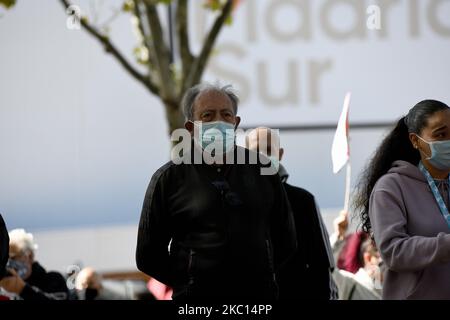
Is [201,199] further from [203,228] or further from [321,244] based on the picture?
[321,244]

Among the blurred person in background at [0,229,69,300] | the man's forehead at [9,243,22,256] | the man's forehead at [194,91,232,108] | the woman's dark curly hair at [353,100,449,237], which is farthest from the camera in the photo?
the man's forehead at [9,243,22,256]

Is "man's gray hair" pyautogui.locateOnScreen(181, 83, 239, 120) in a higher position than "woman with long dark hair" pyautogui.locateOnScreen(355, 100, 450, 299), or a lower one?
higher

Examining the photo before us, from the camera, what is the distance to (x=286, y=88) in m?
12.3

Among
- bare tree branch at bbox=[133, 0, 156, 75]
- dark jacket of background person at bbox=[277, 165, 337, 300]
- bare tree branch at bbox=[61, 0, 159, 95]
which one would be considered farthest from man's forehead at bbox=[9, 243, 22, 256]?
bare tree branch at bbox=[133, 0, 156, 75]

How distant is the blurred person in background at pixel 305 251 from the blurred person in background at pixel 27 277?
5.33 ft

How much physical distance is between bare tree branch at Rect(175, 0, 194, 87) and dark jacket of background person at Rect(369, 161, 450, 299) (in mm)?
5551

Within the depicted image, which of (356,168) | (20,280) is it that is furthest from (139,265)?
(356,168)

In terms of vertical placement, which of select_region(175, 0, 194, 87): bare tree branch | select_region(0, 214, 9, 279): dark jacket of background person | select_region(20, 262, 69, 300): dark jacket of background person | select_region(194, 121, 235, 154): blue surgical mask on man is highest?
select_region(175, 0, 194, 87): bare tree branch

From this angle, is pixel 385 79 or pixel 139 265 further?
pixel 385 79

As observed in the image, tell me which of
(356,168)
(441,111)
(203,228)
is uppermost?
(441,111)

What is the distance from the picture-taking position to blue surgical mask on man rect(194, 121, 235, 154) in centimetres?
499

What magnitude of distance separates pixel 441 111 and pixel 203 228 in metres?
1.15

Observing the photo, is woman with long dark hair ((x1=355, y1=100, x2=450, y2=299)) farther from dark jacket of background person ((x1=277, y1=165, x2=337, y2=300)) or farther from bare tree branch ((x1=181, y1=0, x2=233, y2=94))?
bare tree branch ((x1=181, y1=0, x2=233, y2=94))

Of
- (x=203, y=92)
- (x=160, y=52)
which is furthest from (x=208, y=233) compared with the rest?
(x=160, y=52)
